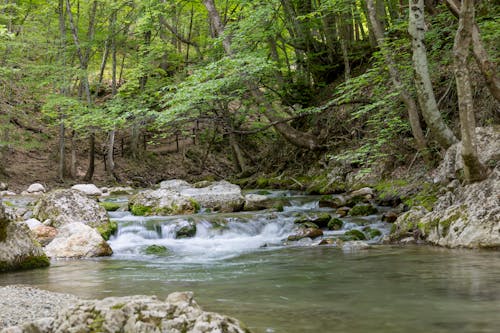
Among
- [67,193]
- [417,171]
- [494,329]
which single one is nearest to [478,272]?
[494,329]

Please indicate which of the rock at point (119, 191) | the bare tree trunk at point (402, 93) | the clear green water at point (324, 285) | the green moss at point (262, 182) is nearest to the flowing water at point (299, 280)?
the clear green water at point (324, 285)

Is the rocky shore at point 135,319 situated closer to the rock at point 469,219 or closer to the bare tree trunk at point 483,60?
the rock at point 469,219

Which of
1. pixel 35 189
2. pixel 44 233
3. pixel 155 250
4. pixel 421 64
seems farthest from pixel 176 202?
pixel 35 189

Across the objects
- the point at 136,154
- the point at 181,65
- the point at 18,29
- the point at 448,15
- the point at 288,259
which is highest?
the point at 18,29

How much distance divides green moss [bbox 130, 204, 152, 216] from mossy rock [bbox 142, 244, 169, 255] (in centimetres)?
318

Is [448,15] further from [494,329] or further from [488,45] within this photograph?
[494,329]

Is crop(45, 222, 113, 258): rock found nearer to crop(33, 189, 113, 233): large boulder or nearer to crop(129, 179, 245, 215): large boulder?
crop(33, 189, 113, 233): large boulder

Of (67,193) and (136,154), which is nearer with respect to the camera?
(67,193)

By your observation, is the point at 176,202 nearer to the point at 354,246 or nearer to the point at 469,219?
the point at 354,246

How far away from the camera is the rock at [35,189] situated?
729 inches

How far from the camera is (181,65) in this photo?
2258 centimetres

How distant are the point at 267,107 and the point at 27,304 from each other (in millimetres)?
11945

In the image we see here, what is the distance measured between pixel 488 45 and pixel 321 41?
411 inches

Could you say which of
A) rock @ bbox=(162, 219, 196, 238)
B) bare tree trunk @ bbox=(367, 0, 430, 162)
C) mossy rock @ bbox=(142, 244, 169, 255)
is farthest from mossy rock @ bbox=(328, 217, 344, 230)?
mossy rock @ bbox=(142, 244, 169, 255)
